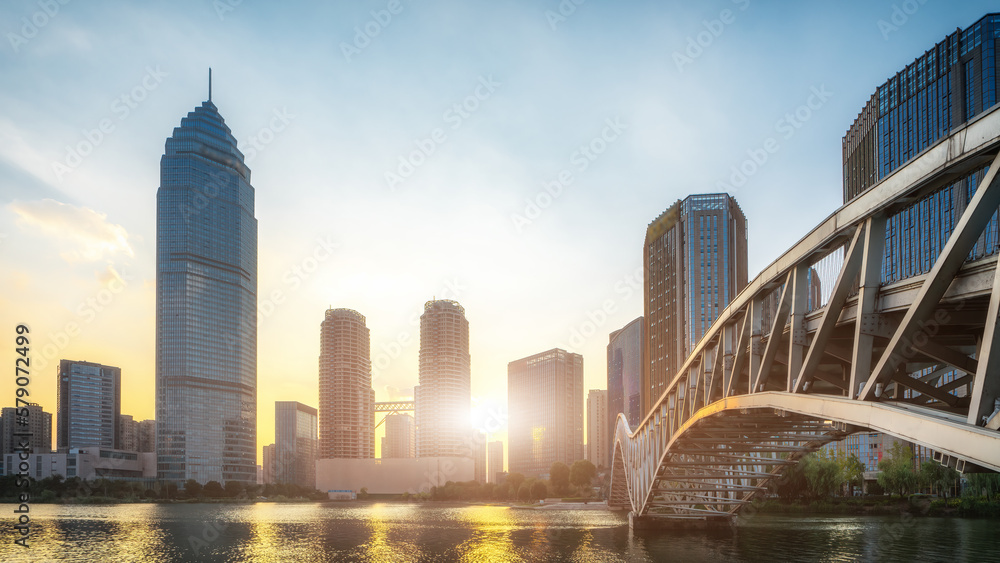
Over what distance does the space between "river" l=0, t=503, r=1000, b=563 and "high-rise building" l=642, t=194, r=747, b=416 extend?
59.3 metres

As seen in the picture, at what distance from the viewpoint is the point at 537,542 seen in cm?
6869

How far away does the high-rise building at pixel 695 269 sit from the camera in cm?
14438

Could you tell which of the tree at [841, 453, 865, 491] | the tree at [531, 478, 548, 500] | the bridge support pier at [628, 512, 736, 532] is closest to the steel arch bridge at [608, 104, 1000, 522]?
the bridge support pier at [628, 512, 736, 532]

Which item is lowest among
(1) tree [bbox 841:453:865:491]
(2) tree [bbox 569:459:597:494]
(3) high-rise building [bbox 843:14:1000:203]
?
(2) tree [bbox 569:459:597:494]

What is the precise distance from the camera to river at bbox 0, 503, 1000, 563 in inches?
2088

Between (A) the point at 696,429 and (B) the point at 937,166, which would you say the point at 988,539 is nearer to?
(A) the point at 696,429

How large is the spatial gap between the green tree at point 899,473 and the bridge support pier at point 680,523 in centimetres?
4204

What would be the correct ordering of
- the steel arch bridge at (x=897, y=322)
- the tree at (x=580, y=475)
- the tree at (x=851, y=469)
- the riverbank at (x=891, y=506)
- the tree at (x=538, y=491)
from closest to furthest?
the steel arch bridge at (x=897, y=322)
the riverbank at (x=891, y=506)
the tree at (x=851, y=469)
the tree at (x=538, y=491)
the tree at (x=580, y=475)

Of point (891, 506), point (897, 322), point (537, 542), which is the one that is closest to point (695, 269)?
point (891, 506)

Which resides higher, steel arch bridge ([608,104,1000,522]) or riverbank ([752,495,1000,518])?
steel arch bridge ([608,104,1000,522])

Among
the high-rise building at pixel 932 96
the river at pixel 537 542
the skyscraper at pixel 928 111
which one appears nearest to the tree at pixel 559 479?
the river at pixel 537 542

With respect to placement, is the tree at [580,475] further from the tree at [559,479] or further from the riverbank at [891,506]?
the riverbank at [891,506]

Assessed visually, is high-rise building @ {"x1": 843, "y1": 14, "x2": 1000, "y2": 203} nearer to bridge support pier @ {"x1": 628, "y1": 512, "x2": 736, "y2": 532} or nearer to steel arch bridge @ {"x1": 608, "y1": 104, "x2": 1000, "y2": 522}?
bridge support pier @ {"x1": 628, "y1": 512, "x2": 736, "y2": 532}

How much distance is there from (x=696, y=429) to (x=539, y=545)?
3133cm
